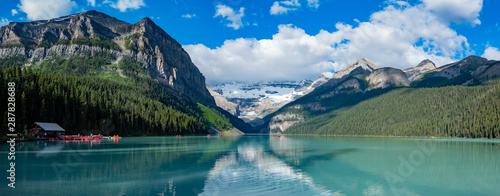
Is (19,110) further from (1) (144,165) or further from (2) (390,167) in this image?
(2) (390,167)

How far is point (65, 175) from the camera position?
33.0 m

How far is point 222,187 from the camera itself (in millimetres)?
29625

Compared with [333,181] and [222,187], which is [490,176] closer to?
[333,181]

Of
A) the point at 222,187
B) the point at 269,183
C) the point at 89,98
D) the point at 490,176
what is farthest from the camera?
the point at 89,98

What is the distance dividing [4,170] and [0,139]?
159 ft

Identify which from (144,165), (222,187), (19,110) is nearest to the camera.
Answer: (222,187)

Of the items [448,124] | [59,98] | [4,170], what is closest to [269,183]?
[4,170]

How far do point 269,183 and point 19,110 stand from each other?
95.4m

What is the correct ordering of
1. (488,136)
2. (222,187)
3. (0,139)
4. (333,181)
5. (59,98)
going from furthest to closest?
(488,136) < (59,98) < (0,139) < (333,181) < (222,187)

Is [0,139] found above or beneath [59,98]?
beneath

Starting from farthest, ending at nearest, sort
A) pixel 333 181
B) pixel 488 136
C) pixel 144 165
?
pixel 488 136
pixel 144 165
pixel 333 181

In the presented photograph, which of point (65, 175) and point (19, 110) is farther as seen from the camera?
point (19, 110)

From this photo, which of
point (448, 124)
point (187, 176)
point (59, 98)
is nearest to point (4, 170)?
point (187, 176)

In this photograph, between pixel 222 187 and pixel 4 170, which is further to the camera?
pixel 4 170
